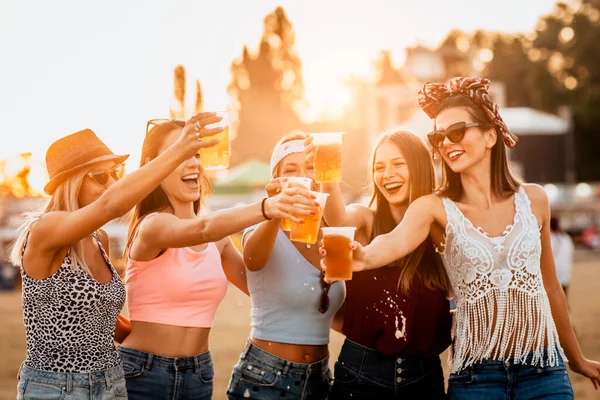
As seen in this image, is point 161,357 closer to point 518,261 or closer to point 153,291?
point 153,291

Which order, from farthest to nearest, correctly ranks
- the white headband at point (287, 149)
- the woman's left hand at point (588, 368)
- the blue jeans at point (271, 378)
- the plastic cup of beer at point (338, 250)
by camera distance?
the white headband at point (287, 149), the woman's left hand at point (588, 368), the blue jeans at point (271, 378), the plastic cup of beer at point (338, 250)

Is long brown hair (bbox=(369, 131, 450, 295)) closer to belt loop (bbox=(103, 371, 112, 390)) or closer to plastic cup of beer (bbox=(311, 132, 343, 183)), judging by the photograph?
plastic cup of beer (bbox=(311, 132, 343, 183))

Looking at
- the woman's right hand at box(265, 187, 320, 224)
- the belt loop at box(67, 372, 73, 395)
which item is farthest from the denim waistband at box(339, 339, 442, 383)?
the belt loop at box(67, 372, 73, 395)

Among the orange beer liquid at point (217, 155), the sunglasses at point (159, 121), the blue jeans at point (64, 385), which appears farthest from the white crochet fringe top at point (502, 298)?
the blue jeans at point (64, 385)

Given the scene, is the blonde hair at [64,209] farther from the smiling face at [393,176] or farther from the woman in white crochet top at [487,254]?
the smiling face at [393,176]

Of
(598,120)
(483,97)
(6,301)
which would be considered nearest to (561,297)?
(483,97)

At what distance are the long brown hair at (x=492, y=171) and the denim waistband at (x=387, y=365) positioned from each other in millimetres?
904

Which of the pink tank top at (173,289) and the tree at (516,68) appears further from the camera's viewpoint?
the tree at (516,68)

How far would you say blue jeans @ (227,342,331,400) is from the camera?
12.9 ft

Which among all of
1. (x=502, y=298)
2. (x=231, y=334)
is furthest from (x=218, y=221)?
(x=231, y=334)

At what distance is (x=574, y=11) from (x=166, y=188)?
51979 mm

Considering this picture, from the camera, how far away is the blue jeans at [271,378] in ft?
12.9

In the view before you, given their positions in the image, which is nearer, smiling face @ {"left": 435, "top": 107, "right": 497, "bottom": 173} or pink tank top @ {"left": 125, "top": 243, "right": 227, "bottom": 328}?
smiling face @ {"left": 435, "top": 107, "right": 497, "bottom": 173}

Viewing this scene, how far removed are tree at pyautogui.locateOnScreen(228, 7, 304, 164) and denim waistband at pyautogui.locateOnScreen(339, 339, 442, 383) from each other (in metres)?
46.8
